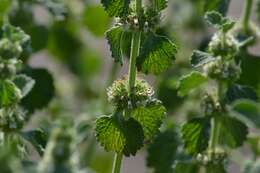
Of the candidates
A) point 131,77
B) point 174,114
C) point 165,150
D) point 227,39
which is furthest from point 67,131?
point 174,114

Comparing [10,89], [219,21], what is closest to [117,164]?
[10,89]

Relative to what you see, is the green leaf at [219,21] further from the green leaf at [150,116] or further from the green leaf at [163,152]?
the green leaf at [163,152]

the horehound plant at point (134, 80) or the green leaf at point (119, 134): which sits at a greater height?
the horehound plant at point (134, 80)

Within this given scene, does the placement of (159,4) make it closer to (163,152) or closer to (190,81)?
(190,81)

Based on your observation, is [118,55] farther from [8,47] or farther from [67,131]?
[67,131]

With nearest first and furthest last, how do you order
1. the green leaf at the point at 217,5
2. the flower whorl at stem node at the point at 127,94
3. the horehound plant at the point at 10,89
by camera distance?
A: the horehound plant at the point at 10,89 < the flower whorl at stem node at the point at 127,94 < the green leaf at the point at 217,5

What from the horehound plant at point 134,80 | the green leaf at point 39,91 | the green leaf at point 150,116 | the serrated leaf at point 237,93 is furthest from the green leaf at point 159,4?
the green leaf at point 39,91
